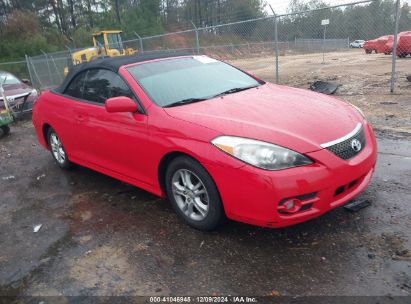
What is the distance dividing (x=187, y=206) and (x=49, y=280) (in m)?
1.28

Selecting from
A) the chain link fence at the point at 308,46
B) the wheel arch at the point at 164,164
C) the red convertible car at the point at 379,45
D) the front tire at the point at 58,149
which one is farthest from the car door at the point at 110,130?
the red convertible car at the point at 379,45

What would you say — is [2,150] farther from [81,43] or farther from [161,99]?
[81,43]

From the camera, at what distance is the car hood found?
3039 mm

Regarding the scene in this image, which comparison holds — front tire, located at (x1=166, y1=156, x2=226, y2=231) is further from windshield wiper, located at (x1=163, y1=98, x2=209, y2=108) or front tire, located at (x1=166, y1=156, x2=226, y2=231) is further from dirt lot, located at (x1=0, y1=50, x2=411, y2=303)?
windshield wiper, located at (x1=163, y1=98, x2=209, y2=108)

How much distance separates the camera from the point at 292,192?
9.31 feet

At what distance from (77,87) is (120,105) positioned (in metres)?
1.47

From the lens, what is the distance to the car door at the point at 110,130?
12.6ft

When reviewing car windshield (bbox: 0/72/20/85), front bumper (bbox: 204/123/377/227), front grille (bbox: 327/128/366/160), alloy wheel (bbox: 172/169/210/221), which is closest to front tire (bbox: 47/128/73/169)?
alloy wheel (bbox: 172/169/210/221)

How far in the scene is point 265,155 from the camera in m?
2.92

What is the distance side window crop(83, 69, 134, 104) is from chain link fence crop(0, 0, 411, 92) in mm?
6215

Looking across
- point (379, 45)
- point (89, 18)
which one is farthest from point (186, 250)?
point (89, 18)

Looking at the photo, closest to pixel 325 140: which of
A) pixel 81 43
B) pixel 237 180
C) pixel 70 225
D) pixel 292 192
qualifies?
pixel 292 192

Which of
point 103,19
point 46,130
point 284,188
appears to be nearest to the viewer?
point 284,188

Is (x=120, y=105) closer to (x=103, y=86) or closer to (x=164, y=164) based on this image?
(x=164, y=164)
